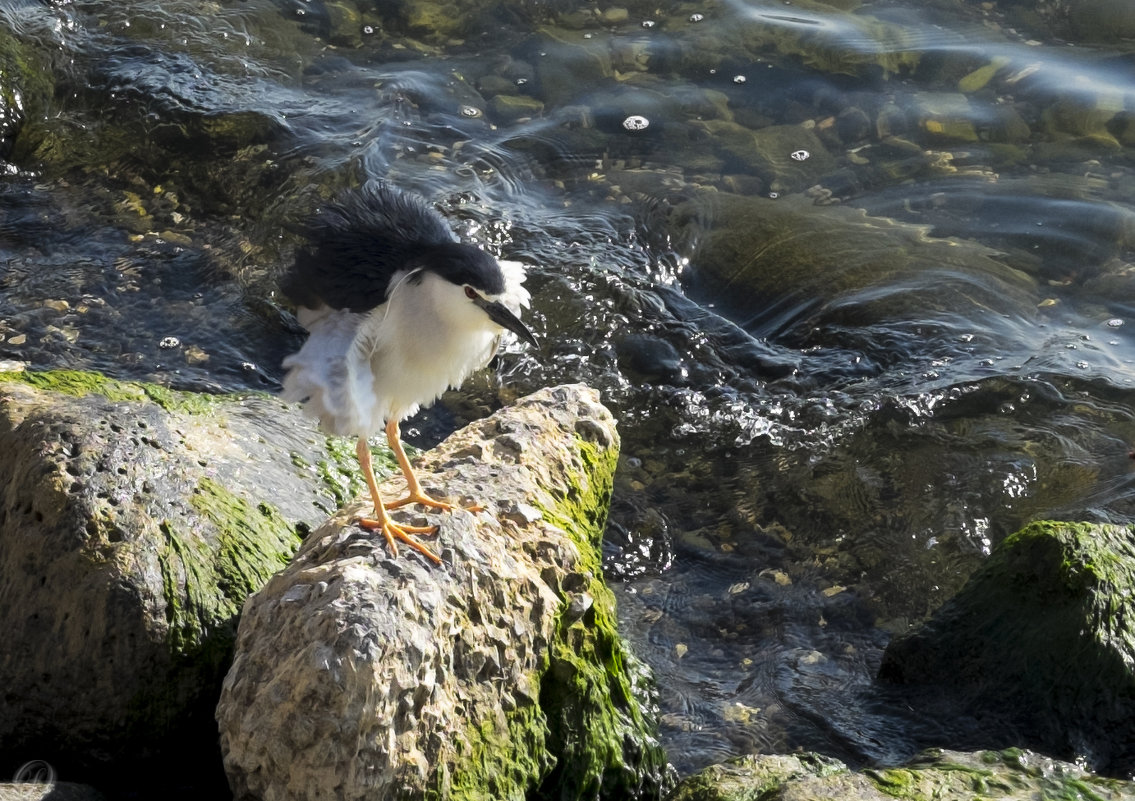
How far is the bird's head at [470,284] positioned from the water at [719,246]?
1.67m

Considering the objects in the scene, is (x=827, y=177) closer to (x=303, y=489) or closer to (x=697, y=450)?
(x=697, y=450)

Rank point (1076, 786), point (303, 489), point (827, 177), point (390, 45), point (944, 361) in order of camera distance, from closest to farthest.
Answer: point (1076, 786) → point (303, 489) → point (944, 361) → point (827, 177) → point (390, 45)

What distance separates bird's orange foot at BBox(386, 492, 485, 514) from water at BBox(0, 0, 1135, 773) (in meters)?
1.20

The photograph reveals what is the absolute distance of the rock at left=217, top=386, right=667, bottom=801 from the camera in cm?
295

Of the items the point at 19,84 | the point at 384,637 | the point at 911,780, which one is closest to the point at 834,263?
the point at 911,780

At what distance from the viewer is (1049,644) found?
156 inches

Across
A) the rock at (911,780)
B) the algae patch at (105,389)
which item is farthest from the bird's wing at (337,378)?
the rock at (911,780)

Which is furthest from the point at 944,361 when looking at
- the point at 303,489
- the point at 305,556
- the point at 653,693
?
the point at 305,556

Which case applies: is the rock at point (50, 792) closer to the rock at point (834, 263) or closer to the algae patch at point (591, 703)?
the algae patch at point (591, 703)

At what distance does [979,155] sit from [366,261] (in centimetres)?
540

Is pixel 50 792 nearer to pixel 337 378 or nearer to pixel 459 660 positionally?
pixel 459 660

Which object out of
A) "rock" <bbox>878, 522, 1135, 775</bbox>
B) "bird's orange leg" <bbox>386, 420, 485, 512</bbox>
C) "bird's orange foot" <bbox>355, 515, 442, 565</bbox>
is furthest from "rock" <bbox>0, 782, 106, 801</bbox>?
"rock" <bbox>878, 522, 1135, 775</bbox>

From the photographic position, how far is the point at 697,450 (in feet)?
18.7

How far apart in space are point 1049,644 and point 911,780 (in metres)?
0.97
